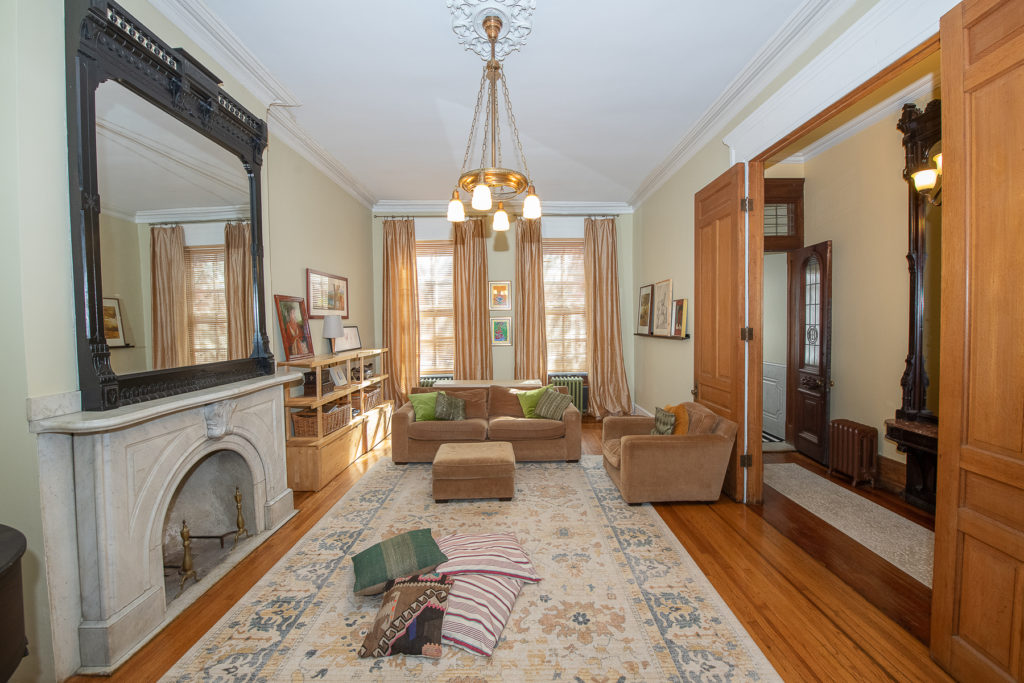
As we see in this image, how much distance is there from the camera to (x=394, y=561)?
2.47m

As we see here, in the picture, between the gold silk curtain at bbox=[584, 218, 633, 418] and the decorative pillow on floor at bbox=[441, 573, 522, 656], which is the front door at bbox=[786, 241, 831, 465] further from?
the decorative pillow on floor at bbox=[441, 573, 522, 656]

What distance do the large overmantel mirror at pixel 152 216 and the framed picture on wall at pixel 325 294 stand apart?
1.29 metres

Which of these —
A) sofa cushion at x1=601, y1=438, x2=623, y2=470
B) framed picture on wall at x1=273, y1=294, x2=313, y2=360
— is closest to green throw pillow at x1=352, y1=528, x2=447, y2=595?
sofa cushion at x1=601, y1=438, x2=623, y2=470

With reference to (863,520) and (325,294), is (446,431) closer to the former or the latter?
(325,294)

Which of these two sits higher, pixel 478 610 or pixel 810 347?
pixel 810 347

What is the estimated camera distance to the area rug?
269cm

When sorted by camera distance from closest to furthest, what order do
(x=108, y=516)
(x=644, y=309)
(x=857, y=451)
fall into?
(x=108, y=516) → (x=857, y=451) → (x=644, y=309)

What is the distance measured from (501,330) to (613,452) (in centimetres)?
334

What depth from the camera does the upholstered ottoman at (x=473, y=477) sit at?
3.59 meters

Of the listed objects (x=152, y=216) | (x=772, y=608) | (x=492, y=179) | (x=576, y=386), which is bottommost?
(x=772, y=608)

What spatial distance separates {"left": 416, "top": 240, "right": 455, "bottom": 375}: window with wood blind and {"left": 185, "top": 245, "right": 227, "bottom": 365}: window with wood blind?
3.99 m

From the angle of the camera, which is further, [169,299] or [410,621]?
[169,299]

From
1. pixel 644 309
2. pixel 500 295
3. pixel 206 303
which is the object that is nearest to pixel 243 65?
pixel 206 303

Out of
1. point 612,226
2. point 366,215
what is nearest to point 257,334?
point 366,215
